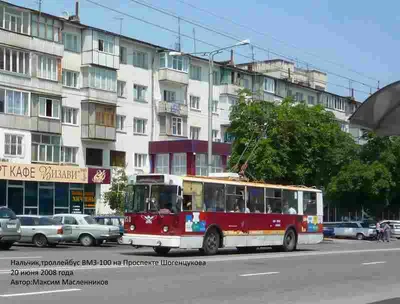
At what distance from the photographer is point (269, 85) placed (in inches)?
2813

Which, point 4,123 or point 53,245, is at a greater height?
point 4,123

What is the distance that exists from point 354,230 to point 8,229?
32.8 meters

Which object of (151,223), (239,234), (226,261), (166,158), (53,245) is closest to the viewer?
(226,261)

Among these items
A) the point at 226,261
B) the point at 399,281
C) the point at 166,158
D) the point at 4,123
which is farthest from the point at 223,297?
the point at 166,158

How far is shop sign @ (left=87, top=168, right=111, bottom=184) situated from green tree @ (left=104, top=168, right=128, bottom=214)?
4.29 feet

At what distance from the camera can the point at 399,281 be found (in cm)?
1708

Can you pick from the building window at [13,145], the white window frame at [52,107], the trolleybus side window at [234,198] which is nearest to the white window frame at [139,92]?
the white window frame at [52,107]

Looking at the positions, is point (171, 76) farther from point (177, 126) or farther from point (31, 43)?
point (31, 43)

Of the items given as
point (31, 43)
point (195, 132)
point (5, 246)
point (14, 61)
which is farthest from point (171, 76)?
point (5, 246)

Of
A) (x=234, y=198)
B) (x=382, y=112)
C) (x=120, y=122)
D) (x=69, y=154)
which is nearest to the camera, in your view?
(x=382, y=112)

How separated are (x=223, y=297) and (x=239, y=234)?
522 inches

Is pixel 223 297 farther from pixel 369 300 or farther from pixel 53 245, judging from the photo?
pixel 53 245

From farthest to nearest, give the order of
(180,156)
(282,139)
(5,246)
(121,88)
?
(180,156), (121,88), (282,139), (5,246)

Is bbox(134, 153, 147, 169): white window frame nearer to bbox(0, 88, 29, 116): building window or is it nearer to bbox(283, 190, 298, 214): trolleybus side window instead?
bbox(0, 88, 29, 116): building window
